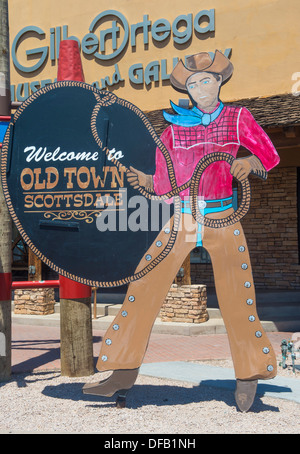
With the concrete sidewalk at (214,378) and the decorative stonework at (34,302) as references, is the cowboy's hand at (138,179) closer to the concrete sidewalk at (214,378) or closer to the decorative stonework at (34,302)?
the concrete sidewalk at (214,378)

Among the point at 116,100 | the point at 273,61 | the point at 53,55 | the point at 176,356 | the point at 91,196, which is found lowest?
the point at 176,356

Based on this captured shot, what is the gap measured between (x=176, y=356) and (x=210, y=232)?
3.50 metres

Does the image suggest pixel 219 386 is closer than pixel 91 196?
No

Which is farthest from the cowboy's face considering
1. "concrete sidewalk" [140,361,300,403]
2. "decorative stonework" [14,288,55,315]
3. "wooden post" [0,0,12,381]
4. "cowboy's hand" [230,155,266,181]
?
"decorative stonework" [14,288,55,315]

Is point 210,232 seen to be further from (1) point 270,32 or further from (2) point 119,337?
(1) point 270,32

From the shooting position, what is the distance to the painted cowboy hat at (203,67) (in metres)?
5.22

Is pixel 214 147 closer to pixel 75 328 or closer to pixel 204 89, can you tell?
pixel 204 89

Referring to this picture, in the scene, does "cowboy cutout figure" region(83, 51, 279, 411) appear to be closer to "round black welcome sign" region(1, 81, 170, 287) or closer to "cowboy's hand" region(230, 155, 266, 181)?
"cowboy's hand" region(230, 155, 266, 181)

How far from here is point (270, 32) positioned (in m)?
11.2

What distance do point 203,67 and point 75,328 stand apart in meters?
3.58

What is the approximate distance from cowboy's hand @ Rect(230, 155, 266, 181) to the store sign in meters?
7.20

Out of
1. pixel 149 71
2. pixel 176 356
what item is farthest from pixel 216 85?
pixel 149 71
